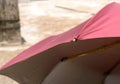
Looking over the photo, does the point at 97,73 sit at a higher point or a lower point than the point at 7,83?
higher

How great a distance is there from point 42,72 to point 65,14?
1367 cm

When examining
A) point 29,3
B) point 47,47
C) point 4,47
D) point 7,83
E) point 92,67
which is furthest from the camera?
point 29,3

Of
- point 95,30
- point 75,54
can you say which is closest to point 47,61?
point 75,54

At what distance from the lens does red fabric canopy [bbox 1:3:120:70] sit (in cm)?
415

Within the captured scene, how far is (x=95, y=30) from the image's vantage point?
4254 mm

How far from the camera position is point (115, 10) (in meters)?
4.80

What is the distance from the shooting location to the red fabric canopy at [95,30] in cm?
415

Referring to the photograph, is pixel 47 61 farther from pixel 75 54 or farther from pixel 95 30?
pixel 95 30

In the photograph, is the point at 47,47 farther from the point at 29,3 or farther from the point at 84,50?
the point at 29,3

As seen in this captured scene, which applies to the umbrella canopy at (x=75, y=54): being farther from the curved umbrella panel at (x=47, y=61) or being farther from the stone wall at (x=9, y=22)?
the stone wall at (x=9, y=22)

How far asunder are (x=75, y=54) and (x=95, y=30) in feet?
3.86

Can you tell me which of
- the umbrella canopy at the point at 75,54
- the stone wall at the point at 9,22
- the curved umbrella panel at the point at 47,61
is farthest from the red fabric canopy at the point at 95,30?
the stone wall at the point at 9,22

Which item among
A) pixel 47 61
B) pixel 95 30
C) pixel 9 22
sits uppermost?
pixel 95 30

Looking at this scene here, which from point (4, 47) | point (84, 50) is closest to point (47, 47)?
point (84, 50)
